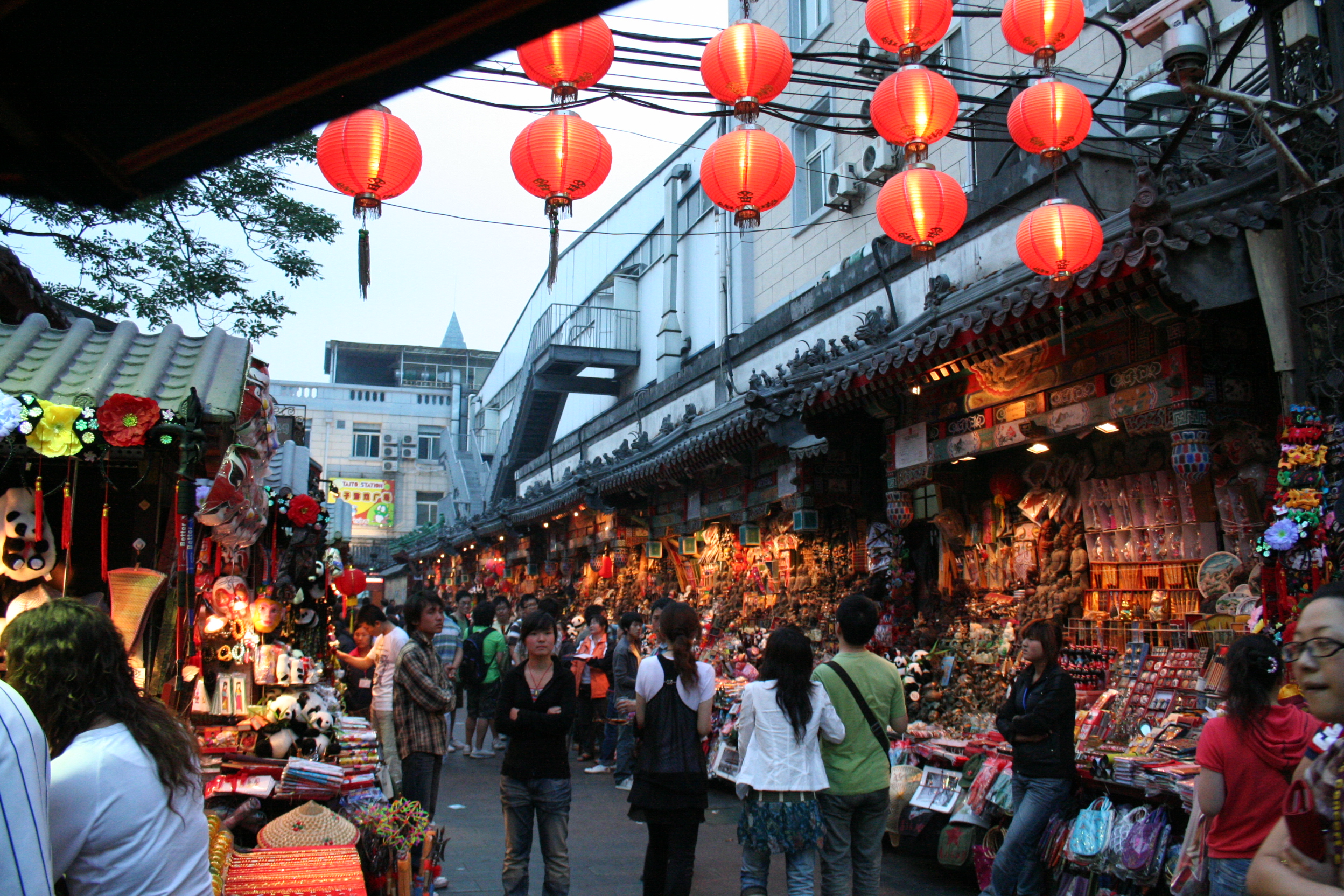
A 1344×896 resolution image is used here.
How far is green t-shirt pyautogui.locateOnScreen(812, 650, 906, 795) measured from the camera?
4.77 metres

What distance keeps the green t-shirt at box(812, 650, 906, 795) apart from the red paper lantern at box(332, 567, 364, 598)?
8.03 m

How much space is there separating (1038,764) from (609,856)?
3124mm

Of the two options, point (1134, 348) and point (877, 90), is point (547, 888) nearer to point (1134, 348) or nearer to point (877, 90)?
point (1134, 348)

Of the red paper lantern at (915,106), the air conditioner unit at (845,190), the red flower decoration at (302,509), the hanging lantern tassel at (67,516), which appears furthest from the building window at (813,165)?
the hanging lantern tassel at (67,516)

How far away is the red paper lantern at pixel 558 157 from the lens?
6391 millimetres

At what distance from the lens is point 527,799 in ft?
16.8

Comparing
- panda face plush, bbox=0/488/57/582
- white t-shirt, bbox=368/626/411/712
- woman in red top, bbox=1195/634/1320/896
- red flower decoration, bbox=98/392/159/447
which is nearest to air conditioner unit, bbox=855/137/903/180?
white t-shirt, bbox=368/626/411/712

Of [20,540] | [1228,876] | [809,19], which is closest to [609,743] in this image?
[20,540]

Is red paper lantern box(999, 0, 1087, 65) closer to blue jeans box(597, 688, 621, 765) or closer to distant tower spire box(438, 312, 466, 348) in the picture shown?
blue jeans box(597, 688, 621, 765)

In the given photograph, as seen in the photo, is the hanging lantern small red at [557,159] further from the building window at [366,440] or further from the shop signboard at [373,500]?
the building window at [366,440]

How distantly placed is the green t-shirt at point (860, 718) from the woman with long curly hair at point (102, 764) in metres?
3.08

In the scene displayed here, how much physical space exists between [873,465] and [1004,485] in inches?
77.6

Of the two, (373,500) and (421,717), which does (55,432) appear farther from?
(373,500)

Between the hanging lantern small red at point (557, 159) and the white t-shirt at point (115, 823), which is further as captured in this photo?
the hanging lantern small red at point (557, 159)
